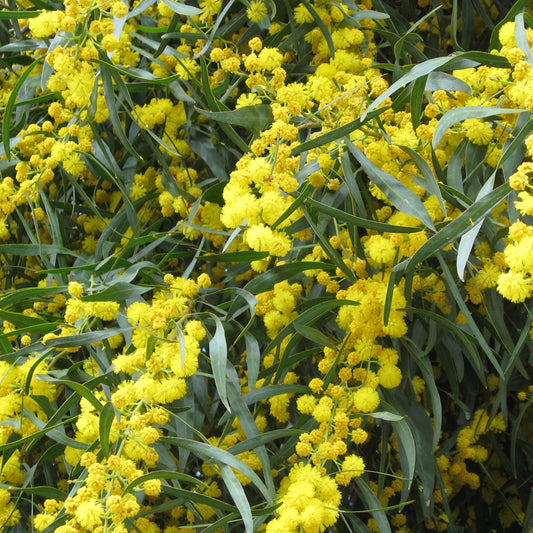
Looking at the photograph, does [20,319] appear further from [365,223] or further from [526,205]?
[526,205]

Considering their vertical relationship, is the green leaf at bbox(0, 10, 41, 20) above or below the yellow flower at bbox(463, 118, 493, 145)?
above

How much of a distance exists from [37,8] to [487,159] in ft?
3.18

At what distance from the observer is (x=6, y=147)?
143cm

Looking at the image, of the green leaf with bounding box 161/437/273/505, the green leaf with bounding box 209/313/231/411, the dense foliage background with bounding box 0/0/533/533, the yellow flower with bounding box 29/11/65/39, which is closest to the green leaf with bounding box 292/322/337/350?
the dense foliage background with bounding box 0/0/533/533

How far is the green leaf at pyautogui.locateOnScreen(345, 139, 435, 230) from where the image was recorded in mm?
1098

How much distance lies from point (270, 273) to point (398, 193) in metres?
0.26

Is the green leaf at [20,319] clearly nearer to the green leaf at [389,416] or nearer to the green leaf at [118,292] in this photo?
the green leaf at [118,292]

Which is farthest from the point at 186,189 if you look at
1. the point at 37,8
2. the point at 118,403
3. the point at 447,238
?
the point at 447,238

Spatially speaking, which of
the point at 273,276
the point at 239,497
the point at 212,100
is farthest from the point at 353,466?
Result: the point at 212,100

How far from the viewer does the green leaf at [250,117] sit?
1.24m

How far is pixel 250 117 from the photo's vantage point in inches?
50.0

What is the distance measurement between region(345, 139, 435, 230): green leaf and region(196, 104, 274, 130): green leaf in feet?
0.57

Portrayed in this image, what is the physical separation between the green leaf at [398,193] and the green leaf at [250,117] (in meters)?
0.18

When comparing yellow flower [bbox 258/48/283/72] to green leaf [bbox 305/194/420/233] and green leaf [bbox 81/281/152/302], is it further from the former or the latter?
green leaf [bbox 81/281/152/302]
